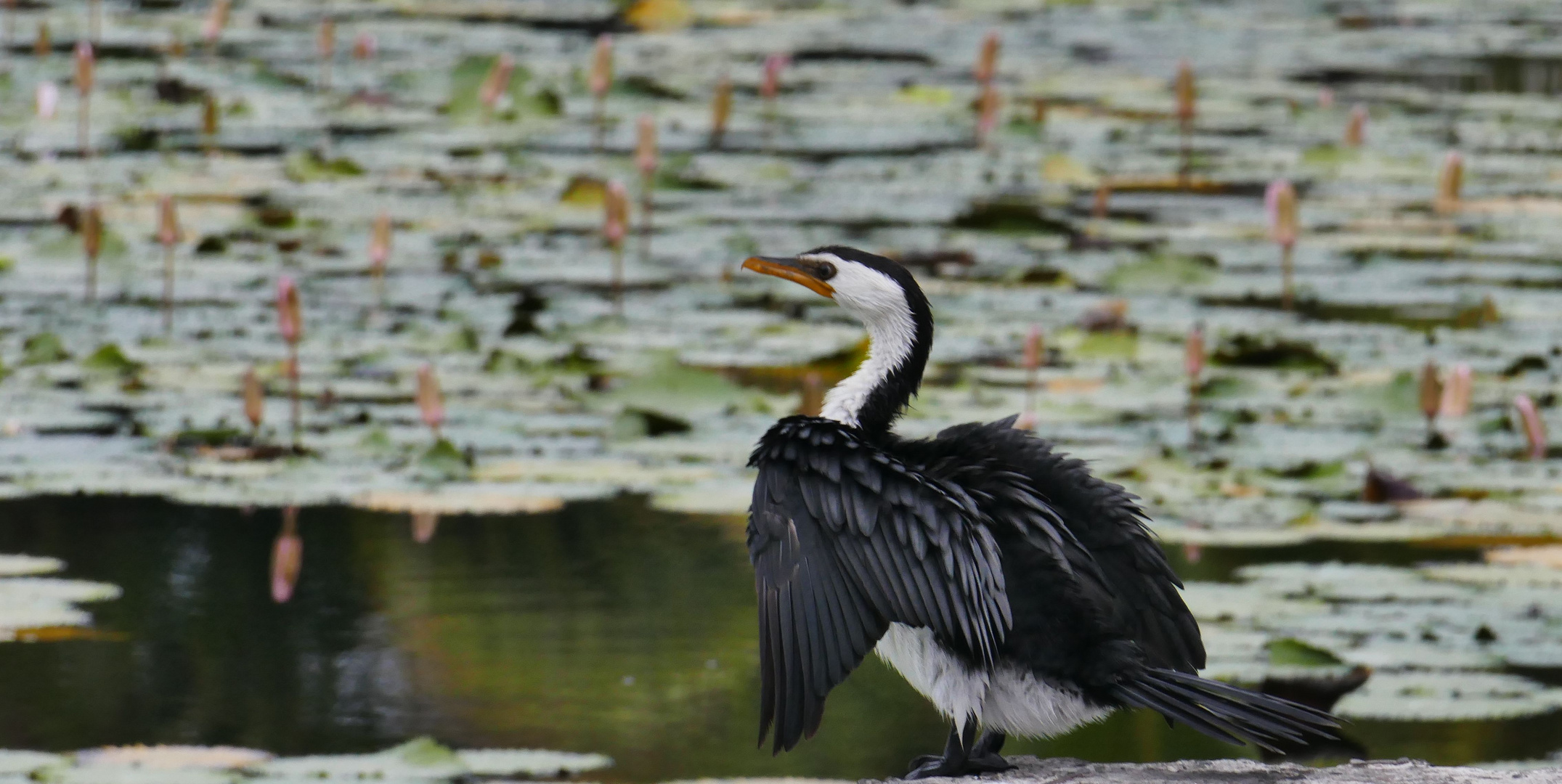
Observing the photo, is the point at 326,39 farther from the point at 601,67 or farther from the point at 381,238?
the point at 381,238

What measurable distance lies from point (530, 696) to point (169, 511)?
1639 mm

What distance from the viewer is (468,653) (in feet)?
16.9

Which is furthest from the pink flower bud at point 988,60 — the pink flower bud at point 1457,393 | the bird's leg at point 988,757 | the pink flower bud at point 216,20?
the bird's leg at point 988,757

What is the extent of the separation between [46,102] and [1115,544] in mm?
7776

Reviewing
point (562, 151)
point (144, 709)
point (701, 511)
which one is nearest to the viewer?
point (144, 709)

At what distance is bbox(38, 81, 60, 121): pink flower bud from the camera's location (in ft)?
34.7

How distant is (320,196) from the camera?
31.6 ft

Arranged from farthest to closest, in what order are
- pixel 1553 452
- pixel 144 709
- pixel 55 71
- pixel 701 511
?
pixel 55 71 → pixel 1553 452 → pixel 701 511 → pixel 144 709

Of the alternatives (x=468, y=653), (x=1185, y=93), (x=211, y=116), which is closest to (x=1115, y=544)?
(x=468, y=653)

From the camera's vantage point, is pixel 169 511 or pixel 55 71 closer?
pixel 169 511

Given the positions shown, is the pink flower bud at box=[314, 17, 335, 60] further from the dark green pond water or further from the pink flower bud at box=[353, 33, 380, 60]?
the dark green pond water

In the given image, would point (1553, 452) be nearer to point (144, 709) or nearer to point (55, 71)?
point (144, 709)

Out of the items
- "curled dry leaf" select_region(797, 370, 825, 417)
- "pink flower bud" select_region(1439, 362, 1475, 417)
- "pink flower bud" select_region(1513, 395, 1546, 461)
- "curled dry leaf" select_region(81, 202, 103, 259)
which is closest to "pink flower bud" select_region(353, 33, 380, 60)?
"curled dry leaf" select_region(81, 202, 103, 259)

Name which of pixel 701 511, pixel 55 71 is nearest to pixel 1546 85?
pixel 55 71
